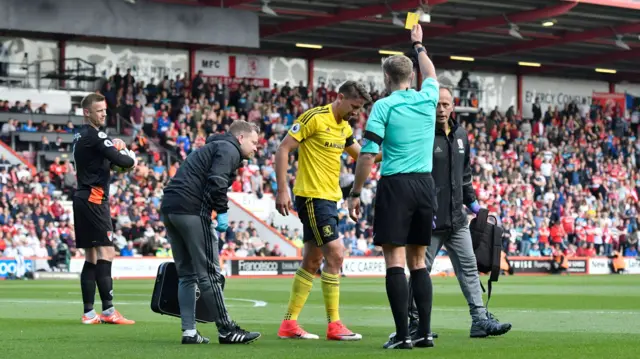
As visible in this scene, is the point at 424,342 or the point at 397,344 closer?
the point at 397,344

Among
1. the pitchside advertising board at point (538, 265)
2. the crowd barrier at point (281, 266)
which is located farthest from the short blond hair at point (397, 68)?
the pitchside advertising board at point (538, 265)

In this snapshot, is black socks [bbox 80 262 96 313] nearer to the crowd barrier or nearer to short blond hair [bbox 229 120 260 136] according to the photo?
short blond hair [bbox 229 120 260 136]

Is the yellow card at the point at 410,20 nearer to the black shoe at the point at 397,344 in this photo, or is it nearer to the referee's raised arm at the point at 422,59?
the referee's raised arm at the point at 422,59

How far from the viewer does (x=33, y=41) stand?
42.7m

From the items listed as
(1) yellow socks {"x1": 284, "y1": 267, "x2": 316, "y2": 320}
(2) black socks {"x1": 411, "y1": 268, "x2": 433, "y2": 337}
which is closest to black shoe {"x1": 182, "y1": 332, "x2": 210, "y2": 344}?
(1) yellow socks {"x1": 284, "y1": 267, "x2": 316, "y2": 320}

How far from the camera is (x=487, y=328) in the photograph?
10.6 metres

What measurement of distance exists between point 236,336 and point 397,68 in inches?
103

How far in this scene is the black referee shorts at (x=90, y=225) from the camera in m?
12.7

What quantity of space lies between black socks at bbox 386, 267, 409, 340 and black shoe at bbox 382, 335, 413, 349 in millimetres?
31

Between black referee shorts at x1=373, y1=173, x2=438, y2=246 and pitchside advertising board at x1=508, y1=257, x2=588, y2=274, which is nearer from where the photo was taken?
black referee shorts at x1=373, y1=173, x2=438, y2=246

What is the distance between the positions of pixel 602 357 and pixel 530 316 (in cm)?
574

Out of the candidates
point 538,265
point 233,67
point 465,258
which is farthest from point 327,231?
point 233,67

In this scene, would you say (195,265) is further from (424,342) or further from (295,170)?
(295,170)

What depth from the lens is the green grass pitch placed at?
9.10 metres
